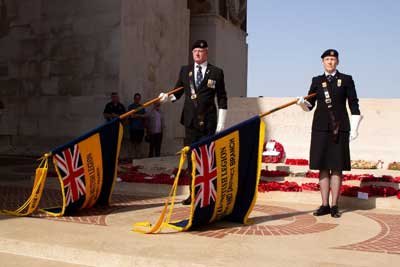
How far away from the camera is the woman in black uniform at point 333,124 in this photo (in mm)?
5465

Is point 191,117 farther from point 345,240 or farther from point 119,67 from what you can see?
point 119,67

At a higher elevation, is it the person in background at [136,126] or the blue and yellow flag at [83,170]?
the person in background at [136,126]

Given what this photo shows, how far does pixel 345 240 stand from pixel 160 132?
945 centimetres

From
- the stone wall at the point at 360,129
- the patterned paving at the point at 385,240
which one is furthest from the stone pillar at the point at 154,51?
the patterned paving at the point at 385,240

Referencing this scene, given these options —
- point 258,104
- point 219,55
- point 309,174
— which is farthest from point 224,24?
point 309,174

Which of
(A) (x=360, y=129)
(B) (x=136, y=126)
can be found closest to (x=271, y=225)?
(A) (x=360, y=129)

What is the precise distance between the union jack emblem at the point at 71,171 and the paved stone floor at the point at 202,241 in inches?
9.7

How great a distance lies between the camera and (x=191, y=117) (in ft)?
18.8

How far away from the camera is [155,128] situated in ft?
43.2

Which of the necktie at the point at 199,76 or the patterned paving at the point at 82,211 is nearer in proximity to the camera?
the patterned paving at the point at 82,211

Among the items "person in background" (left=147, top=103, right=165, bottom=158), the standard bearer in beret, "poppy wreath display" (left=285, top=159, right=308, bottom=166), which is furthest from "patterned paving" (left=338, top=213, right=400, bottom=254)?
"person in background" (left=147, top=103, right=165, bottom=158)

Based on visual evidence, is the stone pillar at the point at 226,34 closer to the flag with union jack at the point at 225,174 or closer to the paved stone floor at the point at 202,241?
the paved stone floor at the point at 202,241

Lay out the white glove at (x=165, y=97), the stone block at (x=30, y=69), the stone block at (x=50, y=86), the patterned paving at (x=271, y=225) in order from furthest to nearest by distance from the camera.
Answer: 1. the stone block at (x=30, y=69)
2. the stone block at (x=50, y=86)
3. the white glove at (x=165, y=97)
4. the patterned paving at (x=271, y=225)

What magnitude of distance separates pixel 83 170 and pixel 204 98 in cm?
155
